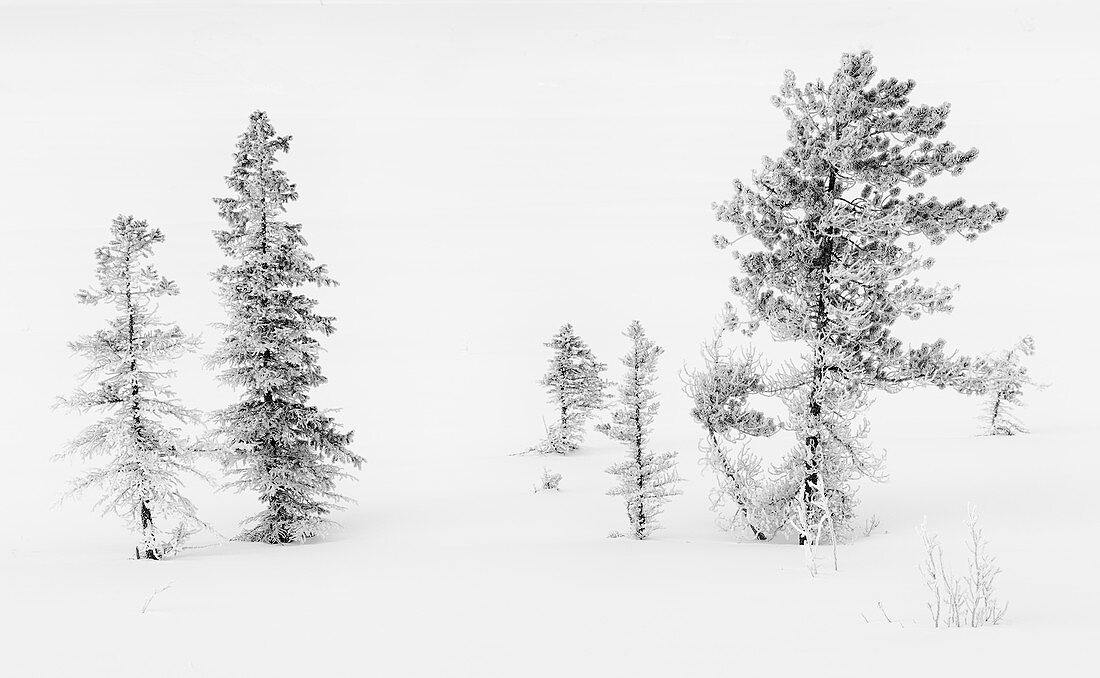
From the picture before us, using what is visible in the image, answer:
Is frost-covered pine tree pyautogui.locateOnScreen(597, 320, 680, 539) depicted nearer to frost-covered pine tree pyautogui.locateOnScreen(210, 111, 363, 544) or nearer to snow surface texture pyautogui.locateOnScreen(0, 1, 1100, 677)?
snow surface texture pyautogui.locateOnScreen(0, 1, 1100, 677)

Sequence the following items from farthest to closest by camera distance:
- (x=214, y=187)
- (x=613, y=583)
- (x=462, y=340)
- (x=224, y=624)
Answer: (x=214, y=187), (x=462, y=340), (x=613, y=583), (x=224, y=624)

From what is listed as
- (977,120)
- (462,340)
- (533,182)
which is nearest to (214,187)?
(533,182)

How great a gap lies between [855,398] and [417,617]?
940 cm

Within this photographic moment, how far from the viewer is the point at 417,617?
22.4 ft

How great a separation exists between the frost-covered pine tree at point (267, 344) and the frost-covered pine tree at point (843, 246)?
29.7 ft

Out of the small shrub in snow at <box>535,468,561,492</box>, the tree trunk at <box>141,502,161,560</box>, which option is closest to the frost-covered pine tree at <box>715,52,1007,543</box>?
the small shrub in snow at <box>535,468,561,492</box>

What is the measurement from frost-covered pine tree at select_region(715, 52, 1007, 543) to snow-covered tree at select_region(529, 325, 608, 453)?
15.5 m

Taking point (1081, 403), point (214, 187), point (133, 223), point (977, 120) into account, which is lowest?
point (1081, 403)

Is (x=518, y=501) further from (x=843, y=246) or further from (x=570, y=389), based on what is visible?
(x=843, y=246)

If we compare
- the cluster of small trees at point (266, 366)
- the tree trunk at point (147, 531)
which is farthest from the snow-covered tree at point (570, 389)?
the tree trunk at point (147, 531)

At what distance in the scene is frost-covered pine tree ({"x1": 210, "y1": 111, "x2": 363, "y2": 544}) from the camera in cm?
1546

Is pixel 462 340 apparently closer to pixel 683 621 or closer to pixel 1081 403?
pixel 1081 403

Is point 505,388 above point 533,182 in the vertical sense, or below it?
below

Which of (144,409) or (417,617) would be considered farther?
(144,409)
